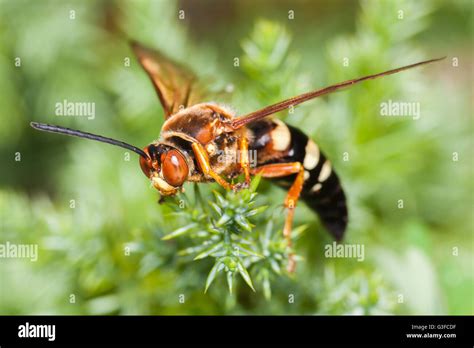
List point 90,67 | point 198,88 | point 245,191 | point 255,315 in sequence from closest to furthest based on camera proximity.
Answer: point 245,191 < point 255,315 < point 198,88 < point 90,67

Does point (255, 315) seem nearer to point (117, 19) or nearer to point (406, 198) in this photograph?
point (406, 198)

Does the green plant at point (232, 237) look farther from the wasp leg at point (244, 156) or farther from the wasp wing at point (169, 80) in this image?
the wasp wing at point (169, 80)

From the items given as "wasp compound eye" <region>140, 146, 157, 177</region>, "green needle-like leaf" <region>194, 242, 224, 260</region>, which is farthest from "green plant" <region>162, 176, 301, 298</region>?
"wasp compound eye" <region>140, 146, 157, 177</region>

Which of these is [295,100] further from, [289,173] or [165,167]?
[165,167]

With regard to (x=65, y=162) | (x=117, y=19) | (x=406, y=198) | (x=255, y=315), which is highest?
(x=117, y=19)

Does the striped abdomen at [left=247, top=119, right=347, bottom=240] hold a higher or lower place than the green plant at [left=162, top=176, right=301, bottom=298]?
higher

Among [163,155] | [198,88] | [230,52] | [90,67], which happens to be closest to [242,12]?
[230,52]

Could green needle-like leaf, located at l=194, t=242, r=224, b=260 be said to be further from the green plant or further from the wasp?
the wasp
